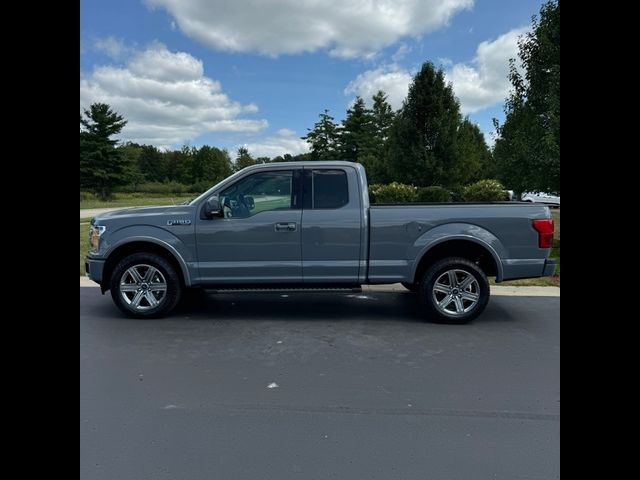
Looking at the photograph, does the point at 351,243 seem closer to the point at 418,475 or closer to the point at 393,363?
the point at 393,363

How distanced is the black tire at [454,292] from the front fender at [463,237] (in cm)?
25

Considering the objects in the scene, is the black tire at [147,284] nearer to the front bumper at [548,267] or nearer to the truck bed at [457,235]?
the truck bed at [457,235]

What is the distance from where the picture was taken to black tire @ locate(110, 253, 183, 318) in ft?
17.9

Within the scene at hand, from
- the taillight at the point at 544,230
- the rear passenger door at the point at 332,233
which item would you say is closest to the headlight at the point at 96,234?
the rear passenger door at the point at 332,233

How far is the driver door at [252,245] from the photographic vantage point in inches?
213

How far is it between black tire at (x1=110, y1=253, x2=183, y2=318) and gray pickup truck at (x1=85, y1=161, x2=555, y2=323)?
1 cm

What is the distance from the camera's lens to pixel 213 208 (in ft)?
17.4

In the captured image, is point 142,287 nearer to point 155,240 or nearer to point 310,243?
point 155,240

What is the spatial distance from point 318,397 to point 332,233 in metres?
2.32

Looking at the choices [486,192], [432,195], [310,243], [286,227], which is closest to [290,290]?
[310,243]

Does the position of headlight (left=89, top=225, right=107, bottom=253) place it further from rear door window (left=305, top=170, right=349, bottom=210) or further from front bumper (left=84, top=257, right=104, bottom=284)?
rear door window (left=305, top=170, right=349, bottom=210)
